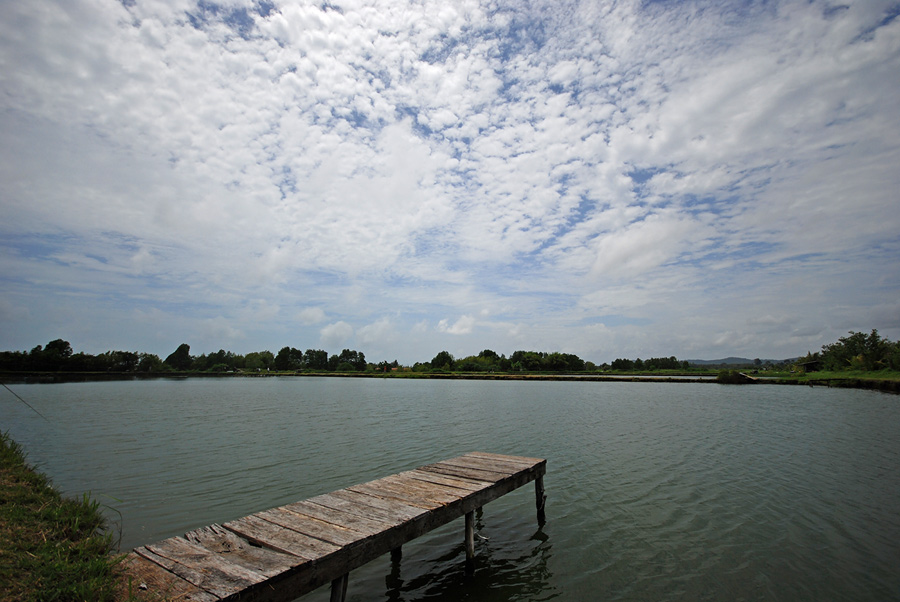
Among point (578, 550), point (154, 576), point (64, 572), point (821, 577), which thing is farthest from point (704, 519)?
point (64, 572)

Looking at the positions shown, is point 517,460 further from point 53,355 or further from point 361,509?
point 53,355

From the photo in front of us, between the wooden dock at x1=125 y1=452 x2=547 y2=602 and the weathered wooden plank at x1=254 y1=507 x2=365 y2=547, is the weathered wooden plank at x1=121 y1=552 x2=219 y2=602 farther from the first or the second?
the weathered wooden plank at x1=254 y1=507 x2=365 y2=547

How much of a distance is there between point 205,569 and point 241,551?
1.54 ft

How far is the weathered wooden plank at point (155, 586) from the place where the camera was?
11.8 ft

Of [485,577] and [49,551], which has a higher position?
[49,551]

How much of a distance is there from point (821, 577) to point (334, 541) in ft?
24.3

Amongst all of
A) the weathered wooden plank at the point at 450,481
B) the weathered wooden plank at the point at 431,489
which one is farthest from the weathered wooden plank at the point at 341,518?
the weathered wooden plank at the point at 450,481

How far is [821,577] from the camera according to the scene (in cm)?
658

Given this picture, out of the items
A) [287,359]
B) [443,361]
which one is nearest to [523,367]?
[443,361]

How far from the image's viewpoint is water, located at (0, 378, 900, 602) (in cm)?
663

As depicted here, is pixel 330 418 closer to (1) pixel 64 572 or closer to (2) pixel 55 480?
(2) pixel 55 480

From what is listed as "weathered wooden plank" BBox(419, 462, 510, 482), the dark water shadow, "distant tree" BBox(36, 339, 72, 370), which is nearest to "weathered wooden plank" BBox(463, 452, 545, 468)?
"weathered wooden plank" BBox(419, 462, 510, 482)

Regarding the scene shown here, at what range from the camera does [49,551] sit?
5.12 meters

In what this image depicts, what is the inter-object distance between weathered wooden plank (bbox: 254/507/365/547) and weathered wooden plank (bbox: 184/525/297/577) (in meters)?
0.52
